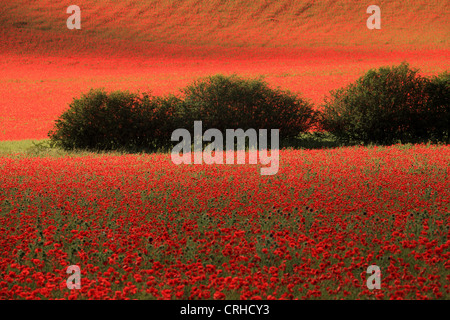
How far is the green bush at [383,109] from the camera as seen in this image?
77.6 feet

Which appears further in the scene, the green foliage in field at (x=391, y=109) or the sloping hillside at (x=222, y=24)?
the sloping hillside at (x=222, y=24)

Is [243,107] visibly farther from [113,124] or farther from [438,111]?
[438,111]

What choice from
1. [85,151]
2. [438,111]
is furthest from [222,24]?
[85,151]

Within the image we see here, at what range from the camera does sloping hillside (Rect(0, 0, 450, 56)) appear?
255 feet

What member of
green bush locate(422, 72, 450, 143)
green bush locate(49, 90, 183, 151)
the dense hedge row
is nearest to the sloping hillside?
green bush locate(422, 72, 450, 143)

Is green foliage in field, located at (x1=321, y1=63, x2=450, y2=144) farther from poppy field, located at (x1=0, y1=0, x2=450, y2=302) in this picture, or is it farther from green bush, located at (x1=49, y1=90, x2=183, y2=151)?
green bush, located at (x1=49, y1=90, x2=183, y2=151)

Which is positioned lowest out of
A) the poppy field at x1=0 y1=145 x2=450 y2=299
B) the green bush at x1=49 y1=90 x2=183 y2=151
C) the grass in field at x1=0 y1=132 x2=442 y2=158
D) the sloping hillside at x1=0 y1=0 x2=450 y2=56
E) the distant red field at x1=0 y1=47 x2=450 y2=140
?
the poppy field at x1=0 y1=145 x2=450 y2=299

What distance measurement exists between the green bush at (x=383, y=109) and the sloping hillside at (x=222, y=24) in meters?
52.7

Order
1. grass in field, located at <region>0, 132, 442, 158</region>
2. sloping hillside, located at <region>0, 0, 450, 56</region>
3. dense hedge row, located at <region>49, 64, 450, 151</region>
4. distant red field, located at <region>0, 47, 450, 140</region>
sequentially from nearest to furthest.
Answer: grass in field, located at <region>0, 132, 442, 158</region> → dense hedge row, located at <region>49, 64, 450, 151</region> → distant red field, located at <region>0, 47, 450, 140</region> → sloping hillside, located at <region>0, 0, 450, 56</region>

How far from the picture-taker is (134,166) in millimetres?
15273

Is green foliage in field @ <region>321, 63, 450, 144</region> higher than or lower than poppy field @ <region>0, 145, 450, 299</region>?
higher

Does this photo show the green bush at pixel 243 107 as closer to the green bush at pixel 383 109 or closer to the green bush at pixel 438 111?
the green bush at pixel 383 109

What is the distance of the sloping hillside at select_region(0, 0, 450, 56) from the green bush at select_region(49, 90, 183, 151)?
56.2m

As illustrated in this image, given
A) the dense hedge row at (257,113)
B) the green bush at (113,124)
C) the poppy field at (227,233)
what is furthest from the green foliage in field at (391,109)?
the poppy field at (227,233)
